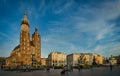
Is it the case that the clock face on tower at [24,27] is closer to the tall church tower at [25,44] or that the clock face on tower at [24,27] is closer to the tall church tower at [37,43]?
the tall church tower at [25,44]

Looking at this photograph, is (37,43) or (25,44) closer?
(25,44)

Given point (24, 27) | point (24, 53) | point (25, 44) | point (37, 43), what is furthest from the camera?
point (37, 43)

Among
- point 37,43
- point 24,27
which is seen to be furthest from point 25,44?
point 37,43

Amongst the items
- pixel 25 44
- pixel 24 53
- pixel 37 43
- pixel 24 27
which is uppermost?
Answer: pixel 24 27

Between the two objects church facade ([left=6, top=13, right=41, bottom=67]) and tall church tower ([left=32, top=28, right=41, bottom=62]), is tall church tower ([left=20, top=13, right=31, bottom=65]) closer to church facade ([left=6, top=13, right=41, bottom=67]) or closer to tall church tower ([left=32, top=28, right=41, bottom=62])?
church facade ([left=6, top=13, right=41, bottom=67])

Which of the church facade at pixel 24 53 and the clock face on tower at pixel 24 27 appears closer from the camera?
the church facade at pixel 24 53

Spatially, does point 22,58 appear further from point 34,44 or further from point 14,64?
point 34,44

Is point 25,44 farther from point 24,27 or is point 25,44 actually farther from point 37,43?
point 37,43

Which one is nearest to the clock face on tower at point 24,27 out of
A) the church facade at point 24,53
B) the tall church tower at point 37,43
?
the church facade at point 24,53

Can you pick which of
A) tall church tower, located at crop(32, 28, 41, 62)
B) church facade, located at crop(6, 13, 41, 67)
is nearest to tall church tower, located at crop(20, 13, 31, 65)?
church facade, located at crop(6, 13, 41, 67)

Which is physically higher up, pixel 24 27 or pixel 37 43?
pixel 24 27

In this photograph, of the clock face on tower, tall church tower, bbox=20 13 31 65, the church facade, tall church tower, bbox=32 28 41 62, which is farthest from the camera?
tall church tower, bbox=32 28 41 62

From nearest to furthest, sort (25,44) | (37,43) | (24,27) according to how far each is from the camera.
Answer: (25,44) → (24,27) → (37,43)

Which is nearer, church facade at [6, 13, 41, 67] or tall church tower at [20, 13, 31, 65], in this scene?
church facade at [6, 13, 41, 67]
